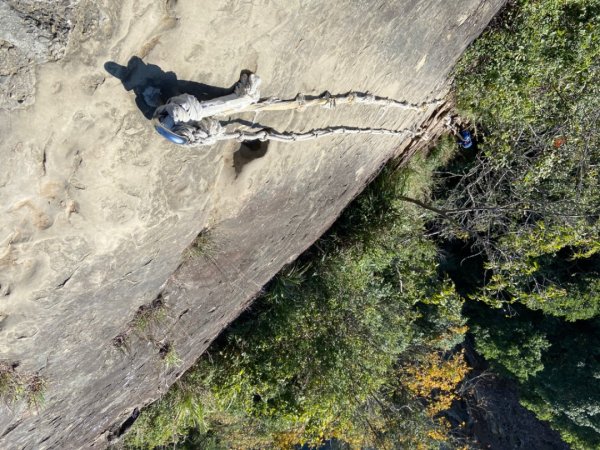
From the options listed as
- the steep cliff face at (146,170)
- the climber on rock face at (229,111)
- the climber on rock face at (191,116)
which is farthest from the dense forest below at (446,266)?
the climber on rock face at (191,116)

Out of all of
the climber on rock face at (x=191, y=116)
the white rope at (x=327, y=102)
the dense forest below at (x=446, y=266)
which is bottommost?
the dense forest below at (x=446, y=266)

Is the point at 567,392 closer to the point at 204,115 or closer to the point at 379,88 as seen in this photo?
the point at 379,88

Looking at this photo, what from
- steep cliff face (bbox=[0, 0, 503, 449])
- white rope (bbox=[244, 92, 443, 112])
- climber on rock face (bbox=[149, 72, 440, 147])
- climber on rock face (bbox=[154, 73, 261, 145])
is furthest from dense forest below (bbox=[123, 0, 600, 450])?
climber on rock face (bbox=[154, 73, 261, 145])

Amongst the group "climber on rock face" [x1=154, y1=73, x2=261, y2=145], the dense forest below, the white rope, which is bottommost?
the dense forest below

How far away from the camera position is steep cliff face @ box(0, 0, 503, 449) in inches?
91.7

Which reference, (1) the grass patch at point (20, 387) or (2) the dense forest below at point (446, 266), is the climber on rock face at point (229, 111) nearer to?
(2) the dense forest below at point (446, 266)

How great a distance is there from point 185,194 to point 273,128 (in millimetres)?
901

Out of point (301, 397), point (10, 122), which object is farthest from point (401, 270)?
point (10, 122)

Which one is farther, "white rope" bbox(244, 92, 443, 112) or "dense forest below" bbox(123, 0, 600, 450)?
"dense forest below" bbox(123, 0, 600, 450)

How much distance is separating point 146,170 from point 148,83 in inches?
22.8

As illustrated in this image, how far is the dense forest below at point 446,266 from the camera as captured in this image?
16.8ft

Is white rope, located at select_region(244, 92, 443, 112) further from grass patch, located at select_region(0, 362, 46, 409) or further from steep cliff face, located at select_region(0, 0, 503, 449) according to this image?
grass patch, located at select_region(0, 362, 46, 409)

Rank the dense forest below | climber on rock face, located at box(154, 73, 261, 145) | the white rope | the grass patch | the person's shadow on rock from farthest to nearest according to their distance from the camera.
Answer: the dense forest below < the grass patch < the white rope < the person's shadow on rock < climber on rock face, located at box(154, 73, 261, 145)

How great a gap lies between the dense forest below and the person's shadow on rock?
5.52ft
